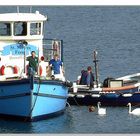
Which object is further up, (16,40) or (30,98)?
(16,40)

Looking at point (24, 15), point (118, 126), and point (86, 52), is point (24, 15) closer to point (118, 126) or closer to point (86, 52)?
point (118, 126)

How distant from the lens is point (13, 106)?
3578 cm

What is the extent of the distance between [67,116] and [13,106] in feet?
6.88

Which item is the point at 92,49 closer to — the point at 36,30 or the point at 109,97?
the point at 109,97

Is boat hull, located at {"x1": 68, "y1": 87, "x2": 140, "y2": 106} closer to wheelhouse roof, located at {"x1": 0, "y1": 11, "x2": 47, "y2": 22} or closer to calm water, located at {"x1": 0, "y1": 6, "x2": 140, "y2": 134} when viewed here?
calm water, located at {"x1": 0, "y1": 6, "x2": 140, "y2": 134}

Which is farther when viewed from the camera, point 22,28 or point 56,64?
point 22,28

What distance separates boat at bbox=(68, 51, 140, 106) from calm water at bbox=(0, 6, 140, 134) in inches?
11.7

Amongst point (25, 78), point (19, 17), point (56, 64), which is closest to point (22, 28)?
point (19, 17)

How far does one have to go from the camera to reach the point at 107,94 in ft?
126

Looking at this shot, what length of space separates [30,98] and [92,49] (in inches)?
899

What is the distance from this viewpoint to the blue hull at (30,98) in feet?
115

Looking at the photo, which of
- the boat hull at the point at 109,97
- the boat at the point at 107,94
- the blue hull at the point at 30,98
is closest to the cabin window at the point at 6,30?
the blue hull at the point at 30,98

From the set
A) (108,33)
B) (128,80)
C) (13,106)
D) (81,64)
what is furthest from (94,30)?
(13,106)

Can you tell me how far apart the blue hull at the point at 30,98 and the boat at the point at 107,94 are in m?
2.09
